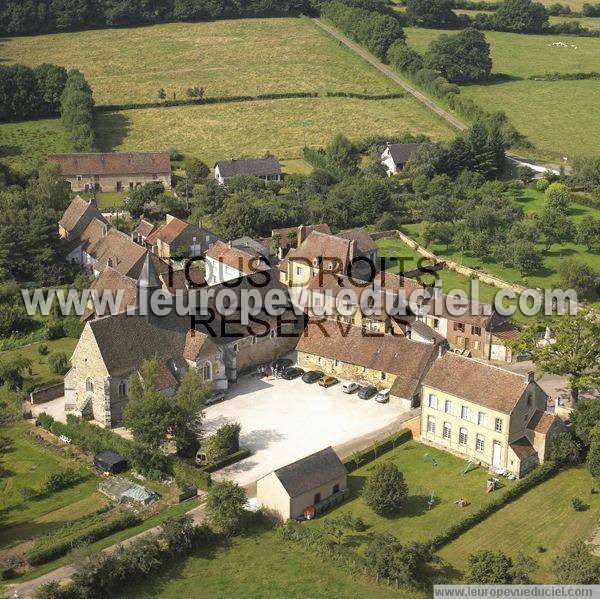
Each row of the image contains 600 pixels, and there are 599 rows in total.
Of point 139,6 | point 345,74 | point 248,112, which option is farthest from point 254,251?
point 139,6

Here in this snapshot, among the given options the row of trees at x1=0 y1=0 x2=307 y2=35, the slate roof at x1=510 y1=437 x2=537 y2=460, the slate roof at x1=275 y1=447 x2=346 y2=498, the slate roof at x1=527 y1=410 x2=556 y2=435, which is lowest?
the slate roof at x1=510 y1=437 x2=537 y2=460

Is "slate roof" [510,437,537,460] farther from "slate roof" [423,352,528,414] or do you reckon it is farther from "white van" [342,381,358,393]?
"white van" [342,381,358,393]

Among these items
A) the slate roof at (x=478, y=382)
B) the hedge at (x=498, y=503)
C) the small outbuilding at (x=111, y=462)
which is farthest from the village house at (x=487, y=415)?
the small outbuilding at (x=111, y=462)

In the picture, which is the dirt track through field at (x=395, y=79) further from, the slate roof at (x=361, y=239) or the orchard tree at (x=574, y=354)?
the orchard tree at (x=574, y=354)

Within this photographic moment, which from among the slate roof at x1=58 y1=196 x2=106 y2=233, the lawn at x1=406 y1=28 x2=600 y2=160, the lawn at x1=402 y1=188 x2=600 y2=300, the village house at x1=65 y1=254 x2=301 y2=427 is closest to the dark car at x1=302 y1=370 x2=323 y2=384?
the village house at x1=65 y1=254 x2=301 y2=427

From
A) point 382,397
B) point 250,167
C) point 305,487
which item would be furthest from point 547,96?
point 305,487

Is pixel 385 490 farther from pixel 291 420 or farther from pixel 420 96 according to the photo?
pixel 420 96
